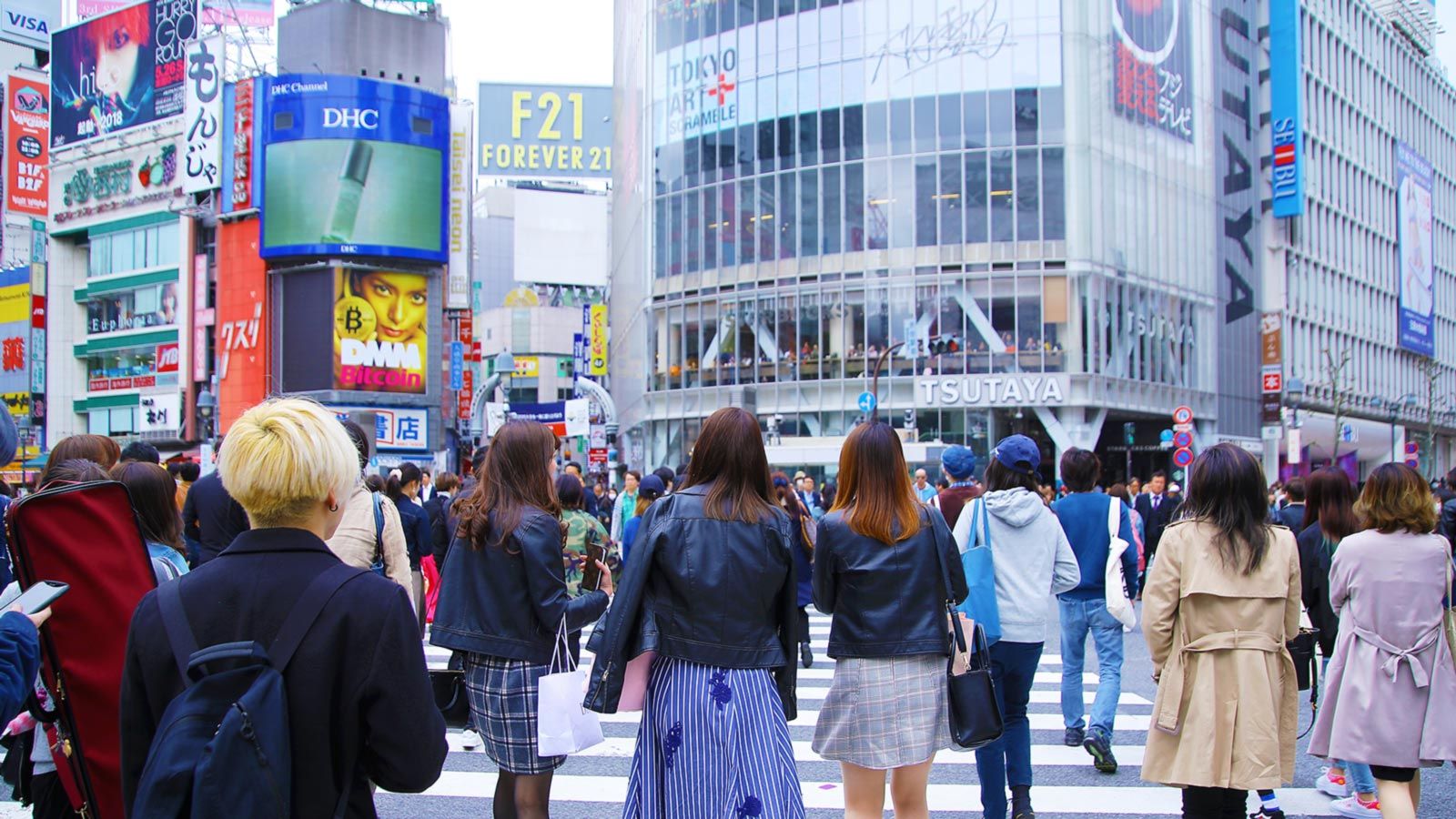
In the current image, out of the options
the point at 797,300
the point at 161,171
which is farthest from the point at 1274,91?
the point at 161,171

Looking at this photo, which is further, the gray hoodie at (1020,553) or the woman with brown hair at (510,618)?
the gray hoodie at (1020,553)

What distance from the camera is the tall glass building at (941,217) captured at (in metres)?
37.8

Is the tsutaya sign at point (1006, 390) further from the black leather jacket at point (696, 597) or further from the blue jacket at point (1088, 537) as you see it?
the black leather jacket at point (696, 597)

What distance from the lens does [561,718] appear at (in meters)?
4.59

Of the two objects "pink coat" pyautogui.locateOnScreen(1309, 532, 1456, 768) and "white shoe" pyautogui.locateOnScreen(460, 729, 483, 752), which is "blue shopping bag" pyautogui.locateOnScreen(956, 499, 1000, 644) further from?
"white shoe" pyautogui.locateOnScreen(460, 729, 483, 752)

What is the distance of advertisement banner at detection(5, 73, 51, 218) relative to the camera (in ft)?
174

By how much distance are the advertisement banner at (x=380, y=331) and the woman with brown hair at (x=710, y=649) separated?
1619 inches

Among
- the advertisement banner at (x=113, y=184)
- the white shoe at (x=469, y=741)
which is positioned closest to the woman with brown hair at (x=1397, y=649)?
the white shoe at (x=469, y=741)

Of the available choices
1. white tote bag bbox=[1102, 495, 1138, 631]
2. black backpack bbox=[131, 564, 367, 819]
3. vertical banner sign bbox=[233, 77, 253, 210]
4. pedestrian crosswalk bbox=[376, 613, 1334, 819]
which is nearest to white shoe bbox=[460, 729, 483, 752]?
pedestrian crosswalk bbox=[376, 613, 1334, 819]

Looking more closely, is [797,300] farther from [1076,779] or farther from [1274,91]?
[1076,779]

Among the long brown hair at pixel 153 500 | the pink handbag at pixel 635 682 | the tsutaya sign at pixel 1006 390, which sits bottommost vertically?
the pink handbag at pixel 635 682

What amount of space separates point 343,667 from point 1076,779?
5.59 m

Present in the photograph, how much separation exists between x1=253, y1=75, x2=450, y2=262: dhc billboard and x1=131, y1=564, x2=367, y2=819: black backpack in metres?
43.3

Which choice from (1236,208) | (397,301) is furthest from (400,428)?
(1236,208)
